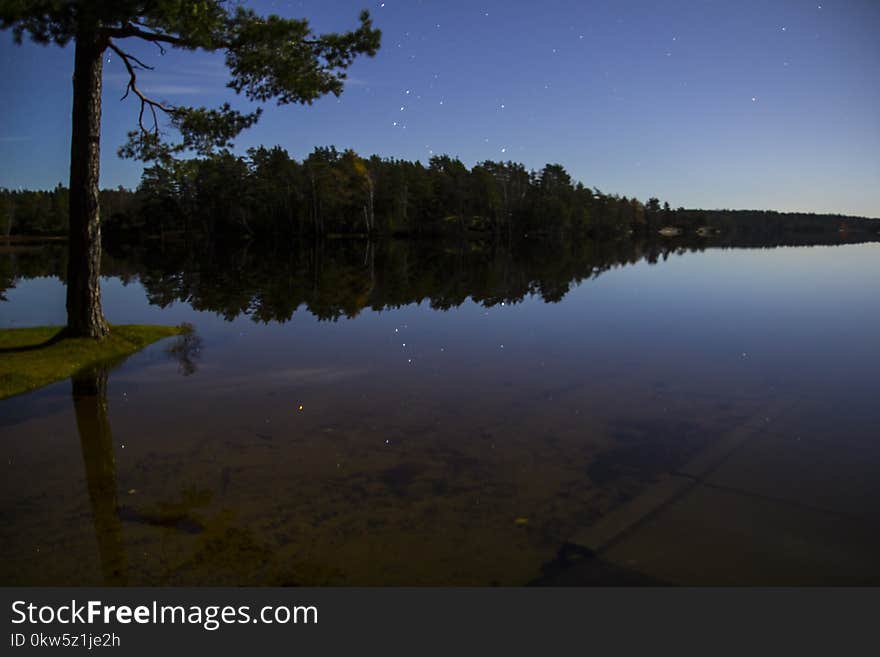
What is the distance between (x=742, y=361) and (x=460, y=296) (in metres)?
15.4

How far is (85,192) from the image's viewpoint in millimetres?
14758

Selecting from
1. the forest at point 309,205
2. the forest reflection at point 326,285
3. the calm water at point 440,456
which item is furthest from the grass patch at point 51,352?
the forest at point 309,205

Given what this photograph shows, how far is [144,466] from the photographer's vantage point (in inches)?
306

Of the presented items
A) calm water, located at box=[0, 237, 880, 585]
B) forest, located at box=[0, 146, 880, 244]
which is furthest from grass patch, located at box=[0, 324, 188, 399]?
forest, located at box=[0, 146, 880, 244]

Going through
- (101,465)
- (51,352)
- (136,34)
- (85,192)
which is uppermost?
(136,34)

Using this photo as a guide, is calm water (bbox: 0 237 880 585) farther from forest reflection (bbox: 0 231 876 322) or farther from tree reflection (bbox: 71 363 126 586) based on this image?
forest reflection (bbox: 0 231 876 322)

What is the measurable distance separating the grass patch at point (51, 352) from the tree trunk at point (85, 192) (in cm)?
A: 59

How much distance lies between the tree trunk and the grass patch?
59cm

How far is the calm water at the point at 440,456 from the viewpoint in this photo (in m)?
5.54

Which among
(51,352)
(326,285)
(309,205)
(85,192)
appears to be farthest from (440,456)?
(309,205)

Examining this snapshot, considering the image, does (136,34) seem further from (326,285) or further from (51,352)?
(326,285)

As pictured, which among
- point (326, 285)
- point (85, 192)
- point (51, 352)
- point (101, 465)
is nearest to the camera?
point (101, 465)

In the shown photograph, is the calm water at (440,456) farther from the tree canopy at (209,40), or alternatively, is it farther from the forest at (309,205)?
the forest at (309,205)

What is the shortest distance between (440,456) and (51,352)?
1037cm
